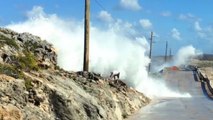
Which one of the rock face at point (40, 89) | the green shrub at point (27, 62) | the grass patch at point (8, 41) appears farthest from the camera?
the grass patch at point (8, 41)

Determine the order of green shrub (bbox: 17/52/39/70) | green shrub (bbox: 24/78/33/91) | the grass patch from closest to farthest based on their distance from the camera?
green shrub (bbox: 24/78/33/91), green shrub (bbox: 17/52/39/70), the grass patch

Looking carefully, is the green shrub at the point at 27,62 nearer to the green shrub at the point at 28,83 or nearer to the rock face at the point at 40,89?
the rock face at the point at 40,89

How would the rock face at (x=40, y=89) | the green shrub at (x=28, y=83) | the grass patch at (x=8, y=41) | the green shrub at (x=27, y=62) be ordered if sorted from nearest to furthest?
the rock face at (x=40, y=89), the green shrub at (x=28, y=83), the green shrub at (x=27, y=62), the grass patch at (x=8, y=41)

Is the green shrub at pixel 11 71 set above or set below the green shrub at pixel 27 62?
below

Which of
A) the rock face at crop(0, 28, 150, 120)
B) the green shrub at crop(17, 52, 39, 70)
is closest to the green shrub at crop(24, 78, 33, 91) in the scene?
the rock face at crop(0, 28, 150, 120)

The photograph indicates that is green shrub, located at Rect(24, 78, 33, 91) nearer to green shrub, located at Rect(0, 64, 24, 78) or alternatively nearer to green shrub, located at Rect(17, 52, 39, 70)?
green shrub, located at Rect(0, 64, 24, 78)

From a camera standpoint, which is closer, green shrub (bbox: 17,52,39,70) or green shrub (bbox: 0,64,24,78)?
green shrub (bbox: 0,64,24,78)

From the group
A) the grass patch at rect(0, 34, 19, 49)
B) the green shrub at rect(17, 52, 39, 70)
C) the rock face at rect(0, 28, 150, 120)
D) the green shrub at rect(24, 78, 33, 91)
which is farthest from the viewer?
the grass patch at rect(0, 34, 19, 49)

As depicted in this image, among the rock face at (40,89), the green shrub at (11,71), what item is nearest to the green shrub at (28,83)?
the rock face at (40,89)

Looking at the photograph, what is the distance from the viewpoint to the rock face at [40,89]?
13812mm

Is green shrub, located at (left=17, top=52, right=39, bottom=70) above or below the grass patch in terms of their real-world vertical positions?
below

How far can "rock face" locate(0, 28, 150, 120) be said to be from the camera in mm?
13812

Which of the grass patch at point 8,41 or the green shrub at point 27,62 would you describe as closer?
the green shrub at point 27,62

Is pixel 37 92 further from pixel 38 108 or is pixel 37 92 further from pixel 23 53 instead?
pixel 23 53
